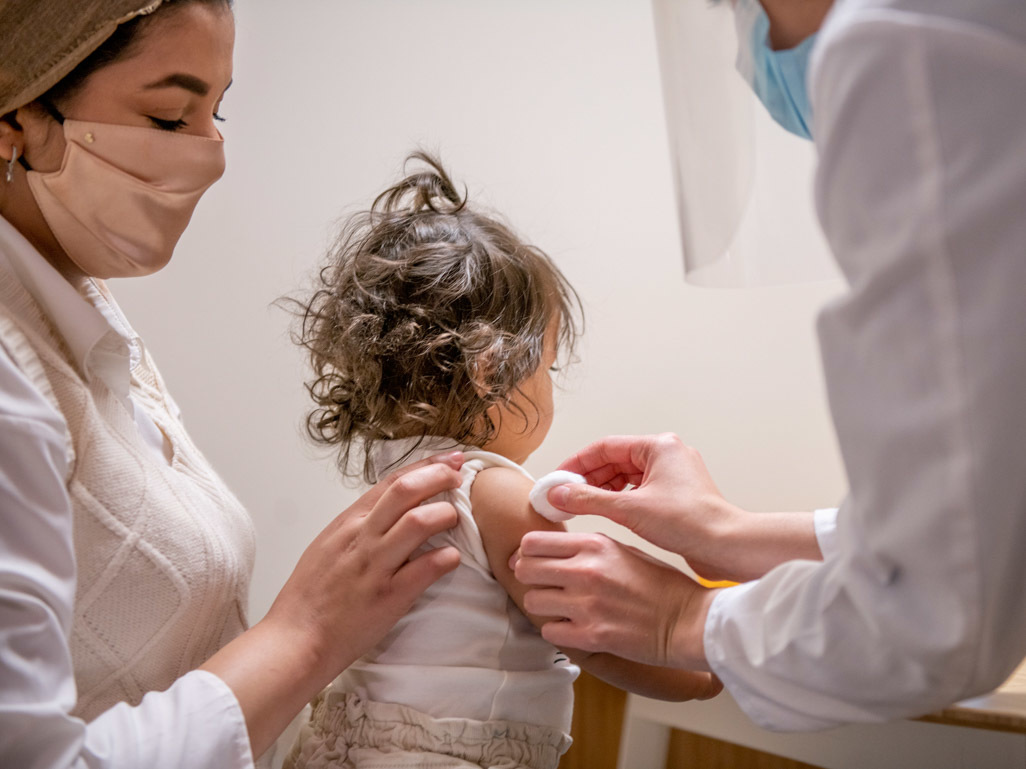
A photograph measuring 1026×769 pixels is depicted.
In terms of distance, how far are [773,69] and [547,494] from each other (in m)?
0.46

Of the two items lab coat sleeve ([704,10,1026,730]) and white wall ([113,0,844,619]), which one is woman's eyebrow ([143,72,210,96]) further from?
white wall ([113,0,844,619])

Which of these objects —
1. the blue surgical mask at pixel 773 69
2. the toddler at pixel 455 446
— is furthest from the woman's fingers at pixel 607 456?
the blue surgical mask at pixel 773 69

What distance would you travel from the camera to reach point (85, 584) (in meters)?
0.81

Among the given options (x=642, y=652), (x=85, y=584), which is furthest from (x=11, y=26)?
(x=642, y=652)

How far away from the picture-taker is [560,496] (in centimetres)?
89

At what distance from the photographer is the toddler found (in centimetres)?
93

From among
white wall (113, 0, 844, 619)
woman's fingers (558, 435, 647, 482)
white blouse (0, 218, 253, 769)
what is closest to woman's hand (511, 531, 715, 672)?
woman's fingers (558, 435, 647, 482)

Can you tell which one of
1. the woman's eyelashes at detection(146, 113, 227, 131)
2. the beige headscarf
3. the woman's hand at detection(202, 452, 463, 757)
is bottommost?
Result: the woman's hand at detection(202, 452, 463, 757)

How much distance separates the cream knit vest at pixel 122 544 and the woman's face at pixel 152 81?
0.51 feet

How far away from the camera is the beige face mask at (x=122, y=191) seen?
86 cm

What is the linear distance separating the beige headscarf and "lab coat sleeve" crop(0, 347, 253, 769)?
285 millimetres

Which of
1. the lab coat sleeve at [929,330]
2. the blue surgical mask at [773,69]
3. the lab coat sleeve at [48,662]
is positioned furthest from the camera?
the blue surgical mask at [773,69]

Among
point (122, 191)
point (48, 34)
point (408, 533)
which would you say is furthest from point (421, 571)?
point (48, 34)

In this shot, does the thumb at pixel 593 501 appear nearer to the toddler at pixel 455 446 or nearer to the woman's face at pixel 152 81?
the toddler at pixel 455 446
